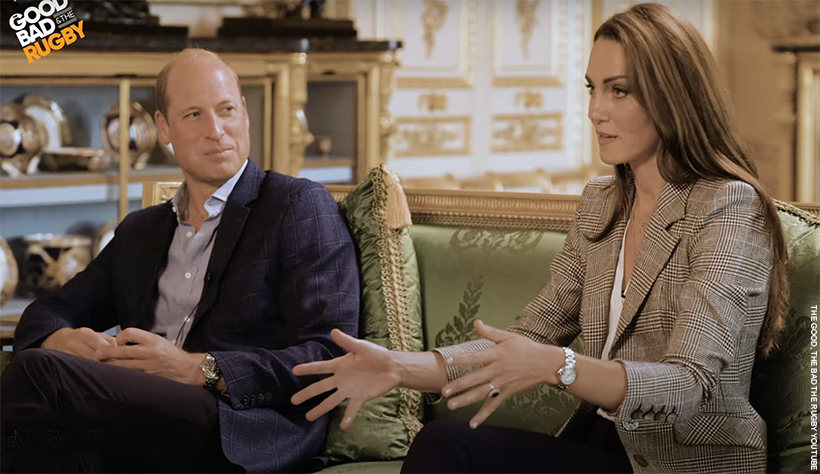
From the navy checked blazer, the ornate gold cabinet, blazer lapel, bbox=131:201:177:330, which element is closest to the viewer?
the navy checked blazer

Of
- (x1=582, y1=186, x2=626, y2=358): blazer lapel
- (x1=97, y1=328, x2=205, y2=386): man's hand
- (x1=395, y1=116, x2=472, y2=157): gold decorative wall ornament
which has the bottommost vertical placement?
(x1=97, y1=328, x2=205, y2=386): man's hand

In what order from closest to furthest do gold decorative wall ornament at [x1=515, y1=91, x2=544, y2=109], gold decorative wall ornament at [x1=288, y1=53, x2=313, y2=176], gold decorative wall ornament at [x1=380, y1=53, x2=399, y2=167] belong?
gold decorative wall ornament at [x1=288, y1=53, x2=313, y2=176] < gold decorative wall ornament at [x1=380, y1=53, x2=399, y2=167] < gold decorative wall ornament at [x1=515, y1=91, x2=544, y2=109]

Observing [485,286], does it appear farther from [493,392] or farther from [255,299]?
[493,392]

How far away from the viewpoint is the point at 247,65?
150 inches

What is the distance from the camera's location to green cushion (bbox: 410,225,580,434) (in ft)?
6.84

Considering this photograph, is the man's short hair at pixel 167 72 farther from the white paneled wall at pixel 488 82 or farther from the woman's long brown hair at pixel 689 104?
the white paneled wall at pixel 488 82

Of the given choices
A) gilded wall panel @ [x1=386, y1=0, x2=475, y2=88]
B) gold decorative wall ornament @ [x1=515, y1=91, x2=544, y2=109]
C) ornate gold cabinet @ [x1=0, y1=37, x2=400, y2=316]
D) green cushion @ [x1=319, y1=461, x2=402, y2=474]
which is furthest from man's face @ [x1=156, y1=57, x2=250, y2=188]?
gold decorative wall ornament @ [x1=515, y1=91, x2=544, y2=109]

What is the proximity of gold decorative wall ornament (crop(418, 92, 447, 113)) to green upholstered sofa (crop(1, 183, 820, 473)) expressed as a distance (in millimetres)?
3052

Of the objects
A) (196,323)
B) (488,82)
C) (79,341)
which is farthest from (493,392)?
(488,82)

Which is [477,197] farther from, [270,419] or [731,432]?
[731,432]

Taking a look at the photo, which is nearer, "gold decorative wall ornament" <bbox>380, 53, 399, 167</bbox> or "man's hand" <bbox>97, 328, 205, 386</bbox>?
"man's hand" <bbox>97, 328, 205, 386</bbox>

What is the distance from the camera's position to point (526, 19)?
5.88m


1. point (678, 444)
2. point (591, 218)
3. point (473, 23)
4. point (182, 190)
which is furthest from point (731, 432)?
point (473, 23)

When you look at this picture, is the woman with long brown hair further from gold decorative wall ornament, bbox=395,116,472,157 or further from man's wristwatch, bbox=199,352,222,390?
gold decorative wall ornament, bbox=395,116,472,157
